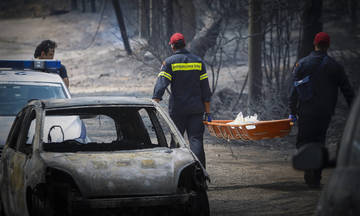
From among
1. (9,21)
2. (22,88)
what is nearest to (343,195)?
(22,88)

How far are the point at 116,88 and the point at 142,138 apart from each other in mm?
19219

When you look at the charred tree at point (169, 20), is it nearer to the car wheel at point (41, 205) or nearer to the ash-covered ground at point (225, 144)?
the ash-covered ground at point (225, 144)

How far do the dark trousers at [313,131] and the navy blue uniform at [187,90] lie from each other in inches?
53.2

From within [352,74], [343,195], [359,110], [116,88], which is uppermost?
[359,110]

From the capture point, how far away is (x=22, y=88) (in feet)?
31.6

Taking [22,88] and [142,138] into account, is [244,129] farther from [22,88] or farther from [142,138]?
[22,88]

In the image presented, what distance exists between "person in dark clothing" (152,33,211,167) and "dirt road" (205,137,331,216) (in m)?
0.73

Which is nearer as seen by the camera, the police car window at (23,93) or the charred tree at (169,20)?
the police car window at (23,93)

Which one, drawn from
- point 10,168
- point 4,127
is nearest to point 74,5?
point 4,127

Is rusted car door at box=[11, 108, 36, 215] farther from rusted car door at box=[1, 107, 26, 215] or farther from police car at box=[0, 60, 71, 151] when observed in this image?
police car at box=[0, 60, 71, 151]

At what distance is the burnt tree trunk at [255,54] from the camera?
15281 mm

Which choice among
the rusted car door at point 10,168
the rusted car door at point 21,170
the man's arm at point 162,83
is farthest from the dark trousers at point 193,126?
the rusted car door at point 21,170

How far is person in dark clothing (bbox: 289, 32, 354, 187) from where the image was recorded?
8.05m

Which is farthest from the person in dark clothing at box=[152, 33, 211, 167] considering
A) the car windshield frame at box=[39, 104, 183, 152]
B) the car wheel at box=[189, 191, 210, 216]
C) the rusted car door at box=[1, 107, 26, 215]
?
the car wheel at box=[189, 191, 210, 216]
